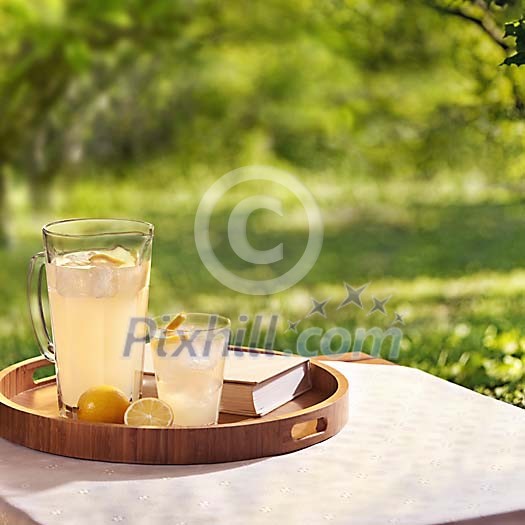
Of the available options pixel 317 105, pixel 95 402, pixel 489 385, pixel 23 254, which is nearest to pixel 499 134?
pixel 489 385

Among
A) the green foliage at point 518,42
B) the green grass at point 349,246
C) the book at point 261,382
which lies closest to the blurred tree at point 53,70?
the green grass at point 349,246

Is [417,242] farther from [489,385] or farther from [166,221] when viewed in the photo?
[489,385]

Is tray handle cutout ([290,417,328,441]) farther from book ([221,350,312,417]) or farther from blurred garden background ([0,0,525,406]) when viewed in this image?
blurred garden background ([0,0,525,406])

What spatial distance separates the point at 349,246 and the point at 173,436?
4532 mm

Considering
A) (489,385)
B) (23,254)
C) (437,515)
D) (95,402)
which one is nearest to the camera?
(437,515)

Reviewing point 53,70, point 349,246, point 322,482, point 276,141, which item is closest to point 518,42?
point 322,482

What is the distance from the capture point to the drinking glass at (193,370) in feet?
3.87

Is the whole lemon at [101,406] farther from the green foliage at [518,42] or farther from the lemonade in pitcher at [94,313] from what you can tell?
the green foliage at [518,42]

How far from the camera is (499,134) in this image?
3867 millimetres

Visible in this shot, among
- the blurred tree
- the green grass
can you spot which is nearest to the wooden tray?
the green grass

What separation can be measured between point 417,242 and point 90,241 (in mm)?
4443

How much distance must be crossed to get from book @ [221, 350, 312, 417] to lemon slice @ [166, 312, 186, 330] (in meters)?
0.09

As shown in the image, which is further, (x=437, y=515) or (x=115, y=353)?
(x=115, y=353)

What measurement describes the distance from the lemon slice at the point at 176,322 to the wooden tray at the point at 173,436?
17 centimetres
